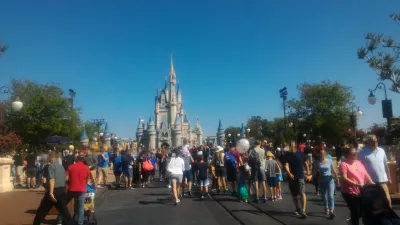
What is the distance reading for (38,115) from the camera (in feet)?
129

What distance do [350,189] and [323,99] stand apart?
48311 mm

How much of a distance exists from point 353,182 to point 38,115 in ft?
129

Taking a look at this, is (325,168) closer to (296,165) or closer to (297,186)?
(296,165)

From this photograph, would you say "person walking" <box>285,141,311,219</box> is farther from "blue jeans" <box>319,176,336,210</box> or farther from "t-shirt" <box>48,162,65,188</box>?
"t-shirt" <box>48,162,65,188</box>

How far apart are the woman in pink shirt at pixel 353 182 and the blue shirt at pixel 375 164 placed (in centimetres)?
12

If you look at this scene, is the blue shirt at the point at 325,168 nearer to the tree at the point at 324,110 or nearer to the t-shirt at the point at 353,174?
the t-shirt at the point at 353,174

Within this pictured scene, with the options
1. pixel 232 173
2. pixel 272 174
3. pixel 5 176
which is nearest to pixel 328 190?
pixel 272 174

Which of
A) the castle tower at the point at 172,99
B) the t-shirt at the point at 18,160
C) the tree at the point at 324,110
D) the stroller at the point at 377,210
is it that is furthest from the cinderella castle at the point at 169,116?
the stroller at the point at 377,210

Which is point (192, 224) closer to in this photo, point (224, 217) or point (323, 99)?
point (224, 217)

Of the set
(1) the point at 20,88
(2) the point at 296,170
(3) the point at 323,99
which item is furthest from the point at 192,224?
(3) the point at 323,99

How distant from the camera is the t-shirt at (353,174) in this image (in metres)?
6.42

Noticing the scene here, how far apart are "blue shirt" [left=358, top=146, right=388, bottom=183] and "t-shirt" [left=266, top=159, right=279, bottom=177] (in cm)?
430

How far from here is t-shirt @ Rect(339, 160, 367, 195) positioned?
642 cm

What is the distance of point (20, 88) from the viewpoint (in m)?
41.1
